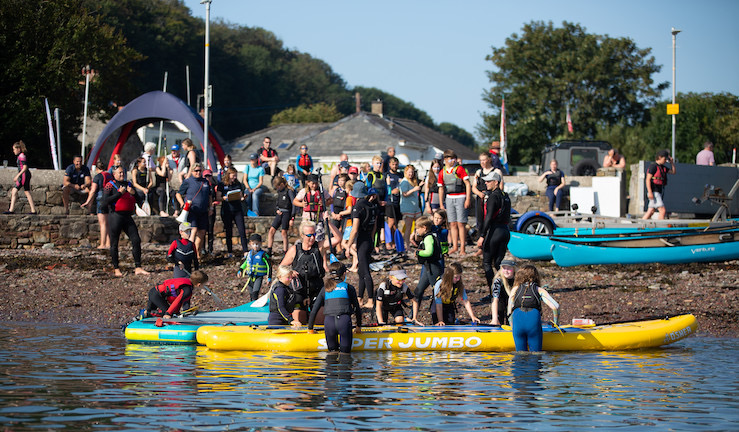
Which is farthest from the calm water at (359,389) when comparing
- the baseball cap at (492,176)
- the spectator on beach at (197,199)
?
the spectator on beach at (197,199)

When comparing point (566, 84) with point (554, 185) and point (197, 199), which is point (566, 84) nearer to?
point (554, 185)

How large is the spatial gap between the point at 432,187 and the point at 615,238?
3.78 m

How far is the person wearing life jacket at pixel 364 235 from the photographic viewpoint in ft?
45.1

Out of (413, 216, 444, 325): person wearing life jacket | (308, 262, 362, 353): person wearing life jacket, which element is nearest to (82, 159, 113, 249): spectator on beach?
(413, 216, 444, 325): person wearing life jacket

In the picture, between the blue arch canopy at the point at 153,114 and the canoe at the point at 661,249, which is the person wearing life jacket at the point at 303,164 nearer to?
the blue arch canopy at the point at 153,114

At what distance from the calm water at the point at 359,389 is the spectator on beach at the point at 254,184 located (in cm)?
904

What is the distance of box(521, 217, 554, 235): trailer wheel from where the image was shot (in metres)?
17.9

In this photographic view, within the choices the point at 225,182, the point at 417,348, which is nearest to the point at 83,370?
the point at 417,348

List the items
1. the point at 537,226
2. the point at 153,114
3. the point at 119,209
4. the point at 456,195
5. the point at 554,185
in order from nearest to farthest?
1. the point at 119,209
2. the point at 456,195
3. the point at 537,226
4. the point at 554,185
5. the point at 153,114

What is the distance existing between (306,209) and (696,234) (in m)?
7.59

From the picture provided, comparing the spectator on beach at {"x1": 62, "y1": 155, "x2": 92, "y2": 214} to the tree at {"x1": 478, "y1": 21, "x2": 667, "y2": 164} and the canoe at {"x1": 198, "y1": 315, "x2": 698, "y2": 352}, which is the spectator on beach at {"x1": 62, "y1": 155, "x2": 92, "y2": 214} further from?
the tree at {"x1": 478, "y1": 21, "x2": 667, "y2": 164}

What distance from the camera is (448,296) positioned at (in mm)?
12312

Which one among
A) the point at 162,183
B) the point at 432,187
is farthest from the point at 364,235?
the point at 162,183

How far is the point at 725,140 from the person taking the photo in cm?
5512
